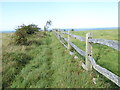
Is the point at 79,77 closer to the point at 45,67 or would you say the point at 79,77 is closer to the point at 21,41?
the point at 45,67

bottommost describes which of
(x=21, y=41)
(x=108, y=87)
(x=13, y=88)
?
(x=13, y=88)

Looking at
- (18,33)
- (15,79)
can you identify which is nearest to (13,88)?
(15,79)

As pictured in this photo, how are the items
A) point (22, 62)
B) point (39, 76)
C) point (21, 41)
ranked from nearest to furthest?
point (39, 76)
point (22, 62)
point (21, 41)

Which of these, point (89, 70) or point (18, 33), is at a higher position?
point (18, 33)

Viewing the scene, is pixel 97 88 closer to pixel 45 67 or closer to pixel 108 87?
pixel 108 87

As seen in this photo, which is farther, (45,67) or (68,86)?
(45,67)

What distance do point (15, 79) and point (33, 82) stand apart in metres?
0.83

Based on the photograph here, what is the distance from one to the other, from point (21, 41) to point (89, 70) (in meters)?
7.73

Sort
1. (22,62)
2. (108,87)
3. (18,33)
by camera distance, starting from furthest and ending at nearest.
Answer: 1. (18,33)
2. (22,62)
3. (108,87)

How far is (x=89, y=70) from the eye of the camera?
14.4 ft

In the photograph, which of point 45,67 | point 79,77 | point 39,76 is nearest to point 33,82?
point 39,76

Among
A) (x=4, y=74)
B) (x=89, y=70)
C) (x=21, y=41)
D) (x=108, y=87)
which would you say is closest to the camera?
(x=108, y=87)

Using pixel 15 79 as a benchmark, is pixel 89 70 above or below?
above

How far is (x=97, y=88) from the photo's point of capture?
349 centimetres
